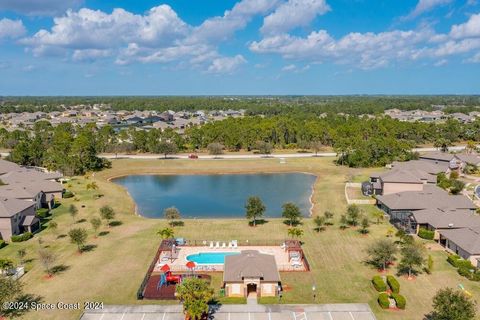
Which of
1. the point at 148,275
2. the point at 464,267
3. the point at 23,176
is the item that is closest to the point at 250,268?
the point at 148,275

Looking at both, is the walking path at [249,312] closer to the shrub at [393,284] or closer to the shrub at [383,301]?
the shrub at [383,301]

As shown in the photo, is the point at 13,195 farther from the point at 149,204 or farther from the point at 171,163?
the point at 171,163

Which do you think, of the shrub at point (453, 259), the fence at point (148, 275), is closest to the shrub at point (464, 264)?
the shrub at point (453, 259)

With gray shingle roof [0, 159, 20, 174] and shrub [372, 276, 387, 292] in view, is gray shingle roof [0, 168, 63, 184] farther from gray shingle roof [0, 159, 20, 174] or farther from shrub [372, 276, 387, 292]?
shrub [372, 276, 387, 292]

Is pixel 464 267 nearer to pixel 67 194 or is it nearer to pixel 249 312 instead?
pixel 249 312

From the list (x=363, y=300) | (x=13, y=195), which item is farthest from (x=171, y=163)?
(x=363, y=300)

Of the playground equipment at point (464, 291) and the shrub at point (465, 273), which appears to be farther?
the shrub at point (465, 273)
